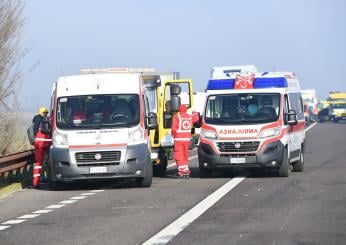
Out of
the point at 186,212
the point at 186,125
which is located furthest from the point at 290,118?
the point at 186,212

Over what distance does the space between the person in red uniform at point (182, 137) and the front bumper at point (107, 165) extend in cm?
268

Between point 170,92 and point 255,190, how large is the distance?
493cm

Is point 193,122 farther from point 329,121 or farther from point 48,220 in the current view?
point 329,121

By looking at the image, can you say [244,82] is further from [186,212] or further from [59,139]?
[186,212]

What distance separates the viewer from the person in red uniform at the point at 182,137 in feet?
73.7

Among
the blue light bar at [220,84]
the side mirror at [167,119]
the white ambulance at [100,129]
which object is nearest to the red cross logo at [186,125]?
the blue light bar at [220,84]

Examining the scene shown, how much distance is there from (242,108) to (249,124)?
0.67 meters

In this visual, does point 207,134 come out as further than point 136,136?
Yes

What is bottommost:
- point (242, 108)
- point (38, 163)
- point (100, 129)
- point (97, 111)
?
point (38, 163)

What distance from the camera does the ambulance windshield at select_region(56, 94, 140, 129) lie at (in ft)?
66.5

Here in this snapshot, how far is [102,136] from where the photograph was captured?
65.0 ft

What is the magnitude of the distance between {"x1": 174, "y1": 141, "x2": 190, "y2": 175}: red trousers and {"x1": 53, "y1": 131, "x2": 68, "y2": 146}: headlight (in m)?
3.39

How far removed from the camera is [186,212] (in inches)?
595

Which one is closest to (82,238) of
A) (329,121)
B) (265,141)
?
(265,141)
